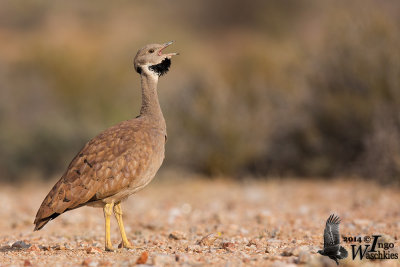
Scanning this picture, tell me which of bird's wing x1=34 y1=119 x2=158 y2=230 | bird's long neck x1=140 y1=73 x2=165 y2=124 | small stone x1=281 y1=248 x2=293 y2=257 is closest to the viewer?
small stone x1=281 y1=248 x2=293 y2=257

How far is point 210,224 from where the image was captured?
25.5ft

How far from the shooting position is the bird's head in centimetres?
646

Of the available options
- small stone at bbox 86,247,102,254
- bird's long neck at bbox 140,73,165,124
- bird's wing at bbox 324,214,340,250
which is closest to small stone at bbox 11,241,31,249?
small stone at bbox 86,247,102,254

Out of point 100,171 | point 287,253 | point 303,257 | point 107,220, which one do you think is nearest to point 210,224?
point 107,220

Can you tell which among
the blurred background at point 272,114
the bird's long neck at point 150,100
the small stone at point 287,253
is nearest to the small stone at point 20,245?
the bird's long neck at point 150,100

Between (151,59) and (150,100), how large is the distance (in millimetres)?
493

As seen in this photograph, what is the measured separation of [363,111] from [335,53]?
1.52 metres

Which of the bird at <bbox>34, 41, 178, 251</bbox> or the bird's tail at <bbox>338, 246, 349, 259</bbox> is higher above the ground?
the bird at <bbox>34, 41, 178, 251</bbox>

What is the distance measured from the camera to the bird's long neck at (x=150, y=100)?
247 inches

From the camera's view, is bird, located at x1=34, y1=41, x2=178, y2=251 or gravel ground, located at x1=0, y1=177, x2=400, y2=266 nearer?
gravel ground, located at x1=0, y1=177, x2=400, y2=266

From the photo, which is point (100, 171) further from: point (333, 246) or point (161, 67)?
point (333, 246)

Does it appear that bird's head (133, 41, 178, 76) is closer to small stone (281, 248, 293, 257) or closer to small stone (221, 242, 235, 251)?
small stone (221, 242, 235, 251)

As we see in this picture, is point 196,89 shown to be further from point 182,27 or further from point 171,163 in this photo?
point 182,27

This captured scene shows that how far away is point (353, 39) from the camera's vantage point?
11.7 m
